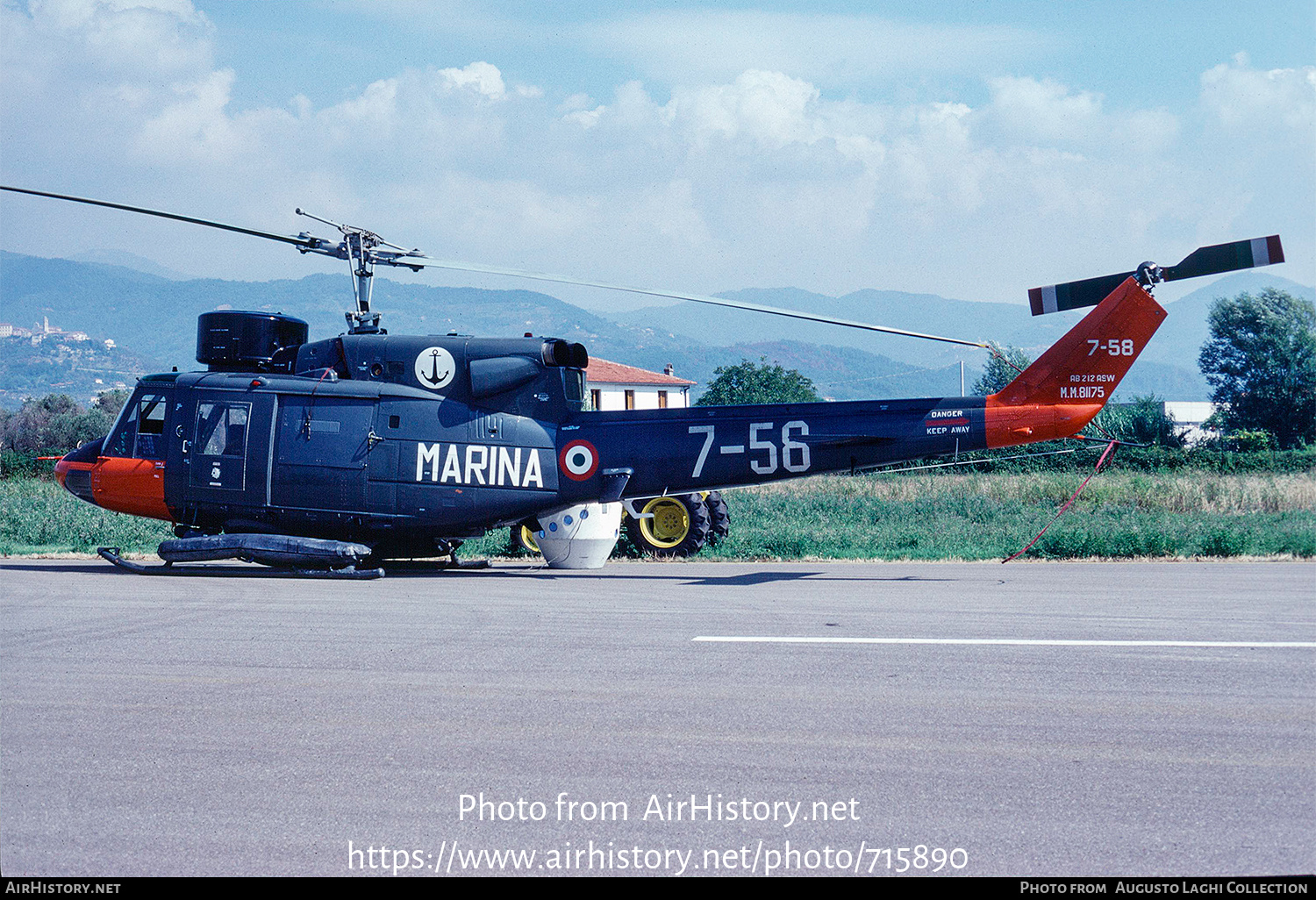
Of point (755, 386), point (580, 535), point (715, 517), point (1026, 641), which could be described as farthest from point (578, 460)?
point (755, 386)

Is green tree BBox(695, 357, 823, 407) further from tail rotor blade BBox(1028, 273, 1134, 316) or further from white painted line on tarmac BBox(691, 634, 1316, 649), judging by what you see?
white painted line on tarmac BBox(691, 634, 1316, 649)

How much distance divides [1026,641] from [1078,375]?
17.3 feet

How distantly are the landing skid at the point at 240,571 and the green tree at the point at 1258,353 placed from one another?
71.9 m

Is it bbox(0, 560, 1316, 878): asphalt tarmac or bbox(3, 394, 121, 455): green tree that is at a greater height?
bbox(3, 394, 121, 455): green tree

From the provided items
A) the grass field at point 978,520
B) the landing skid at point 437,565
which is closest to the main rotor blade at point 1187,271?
the grass field at point 978,520

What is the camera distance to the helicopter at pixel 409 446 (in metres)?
13.6

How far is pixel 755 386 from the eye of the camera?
9525cm

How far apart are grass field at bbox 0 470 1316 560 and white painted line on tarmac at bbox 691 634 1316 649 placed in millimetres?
8443

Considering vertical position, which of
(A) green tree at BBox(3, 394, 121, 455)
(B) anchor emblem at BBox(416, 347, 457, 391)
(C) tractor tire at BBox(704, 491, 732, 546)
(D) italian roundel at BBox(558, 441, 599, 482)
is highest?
(A) green tree at BBox(3, 394, 121, 455)

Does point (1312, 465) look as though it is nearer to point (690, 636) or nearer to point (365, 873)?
point (690, 636)

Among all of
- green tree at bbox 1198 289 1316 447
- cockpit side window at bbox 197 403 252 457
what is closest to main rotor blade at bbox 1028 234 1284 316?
cockpit side window at bbox 197 403 252 457

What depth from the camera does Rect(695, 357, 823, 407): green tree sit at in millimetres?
93188

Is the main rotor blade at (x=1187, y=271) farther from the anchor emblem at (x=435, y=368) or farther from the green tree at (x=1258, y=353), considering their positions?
the green tree at (x=1258, y=353)

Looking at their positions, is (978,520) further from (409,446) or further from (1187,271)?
(409,446)
